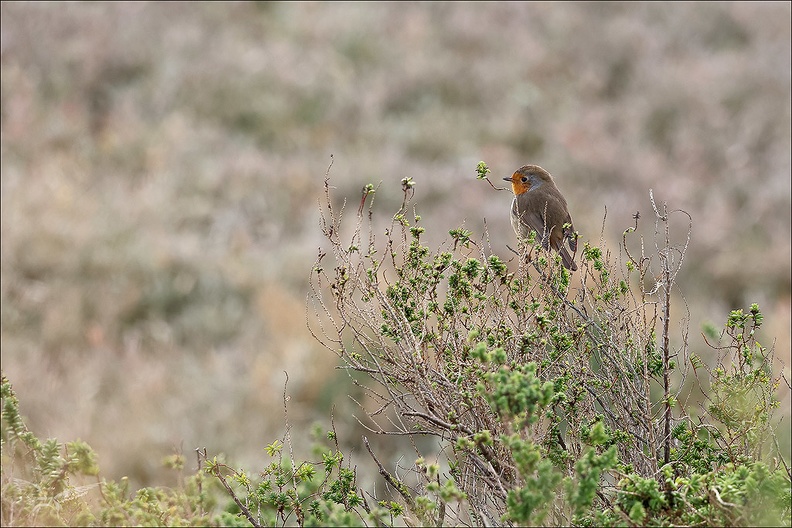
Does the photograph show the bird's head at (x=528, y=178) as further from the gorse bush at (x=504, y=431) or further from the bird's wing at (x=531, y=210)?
the gorse bush at (x=504, y=431)

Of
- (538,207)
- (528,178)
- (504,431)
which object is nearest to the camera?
(504,431)

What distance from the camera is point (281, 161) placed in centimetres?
985

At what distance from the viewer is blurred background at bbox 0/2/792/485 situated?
617 cm

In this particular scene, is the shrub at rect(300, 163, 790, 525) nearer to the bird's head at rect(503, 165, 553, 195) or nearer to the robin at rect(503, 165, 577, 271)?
the robin at rect(503, 165, 577, 271)

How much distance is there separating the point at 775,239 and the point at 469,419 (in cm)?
770

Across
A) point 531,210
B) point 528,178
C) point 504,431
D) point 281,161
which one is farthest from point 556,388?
point 281,161

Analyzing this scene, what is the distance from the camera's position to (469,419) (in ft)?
7.86

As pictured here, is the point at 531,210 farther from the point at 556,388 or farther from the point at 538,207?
the point at 556,388

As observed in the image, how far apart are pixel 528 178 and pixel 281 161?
605cm

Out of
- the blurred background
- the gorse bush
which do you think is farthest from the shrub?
the blurred background

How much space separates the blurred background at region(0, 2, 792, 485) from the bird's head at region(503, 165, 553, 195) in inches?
39.8

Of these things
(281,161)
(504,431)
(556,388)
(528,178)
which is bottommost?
(504,431)

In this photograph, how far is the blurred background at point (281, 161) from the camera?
6.17 meters

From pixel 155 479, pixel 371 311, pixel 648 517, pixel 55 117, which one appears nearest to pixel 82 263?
pixel 155 479
